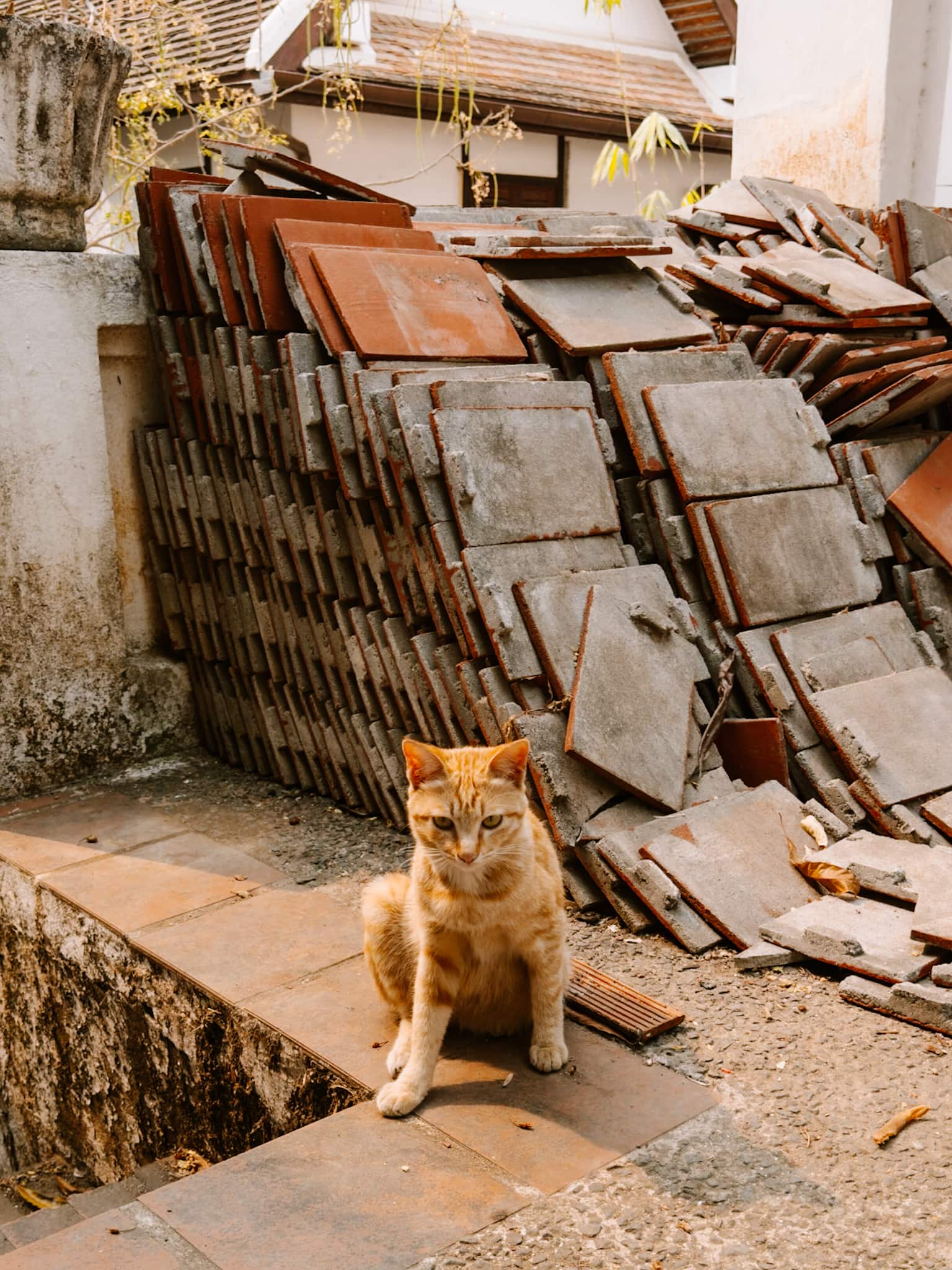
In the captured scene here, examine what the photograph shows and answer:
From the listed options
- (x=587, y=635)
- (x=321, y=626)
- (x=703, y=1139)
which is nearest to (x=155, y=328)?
(x=321, y=626)

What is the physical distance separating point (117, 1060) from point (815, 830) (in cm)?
273

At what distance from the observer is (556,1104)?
10.4 ft

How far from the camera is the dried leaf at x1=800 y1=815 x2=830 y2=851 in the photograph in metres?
4.43

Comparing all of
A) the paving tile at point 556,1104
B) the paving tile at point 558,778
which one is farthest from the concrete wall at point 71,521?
the paving tile at point 556,1104

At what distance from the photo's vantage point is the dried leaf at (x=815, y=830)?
4.43 m

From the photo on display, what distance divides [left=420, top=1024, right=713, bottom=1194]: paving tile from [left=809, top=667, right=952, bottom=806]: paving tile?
1767mm

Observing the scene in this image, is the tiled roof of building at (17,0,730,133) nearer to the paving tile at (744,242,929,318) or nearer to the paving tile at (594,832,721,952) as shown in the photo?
the paving tile at (744,242,929,318)

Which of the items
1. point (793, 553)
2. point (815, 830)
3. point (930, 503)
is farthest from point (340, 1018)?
point (930, 503)

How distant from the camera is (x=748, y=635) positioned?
4.91 meters

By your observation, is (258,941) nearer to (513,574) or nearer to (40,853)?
(40,853)

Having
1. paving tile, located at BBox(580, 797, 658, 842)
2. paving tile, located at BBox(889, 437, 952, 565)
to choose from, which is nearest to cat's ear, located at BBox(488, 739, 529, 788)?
paving tile, located at BBox(580, 797, 658, 842)

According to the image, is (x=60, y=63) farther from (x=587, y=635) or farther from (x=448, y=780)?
(x=448, y=780)

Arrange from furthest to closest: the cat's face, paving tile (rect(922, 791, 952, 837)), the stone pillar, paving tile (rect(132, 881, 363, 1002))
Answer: the stone pillar → paving tile (rect(922, 791, 952, 837)) → paving tile (rect(132, 881, 363, 1002)) → the cat's face

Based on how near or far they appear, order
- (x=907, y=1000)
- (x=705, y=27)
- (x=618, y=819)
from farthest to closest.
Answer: (x=705, y=27), (x=618, y=819), (x=907, y=1000)
